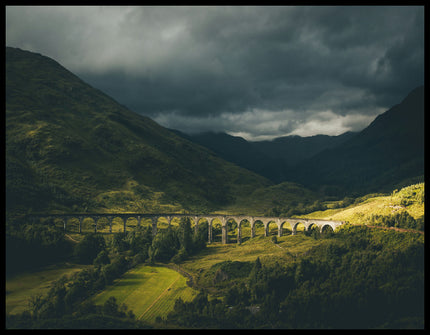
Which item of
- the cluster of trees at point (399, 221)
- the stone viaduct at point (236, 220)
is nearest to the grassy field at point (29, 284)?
the stone viaduct at point (236, 220)

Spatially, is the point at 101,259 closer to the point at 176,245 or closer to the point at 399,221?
the point at 176,245

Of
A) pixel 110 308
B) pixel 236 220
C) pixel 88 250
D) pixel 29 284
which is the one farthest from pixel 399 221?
pixel 29 284

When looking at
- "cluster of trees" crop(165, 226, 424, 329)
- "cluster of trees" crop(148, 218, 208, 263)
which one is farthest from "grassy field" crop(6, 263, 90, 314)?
"cluster of trees" crop(165, 226, 424, 329)

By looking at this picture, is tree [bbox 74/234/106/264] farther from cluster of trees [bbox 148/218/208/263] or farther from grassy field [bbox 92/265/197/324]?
grassy field [bbox 92/265/197/324]

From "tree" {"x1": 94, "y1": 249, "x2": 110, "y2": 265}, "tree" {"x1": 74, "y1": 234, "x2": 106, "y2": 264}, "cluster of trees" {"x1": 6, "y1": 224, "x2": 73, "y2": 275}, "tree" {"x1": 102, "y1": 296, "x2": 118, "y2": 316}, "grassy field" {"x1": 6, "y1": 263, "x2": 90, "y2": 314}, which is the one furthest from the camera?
"tree" {"x1": 74, "y1": 234, "x2": 106, "y2": 264}

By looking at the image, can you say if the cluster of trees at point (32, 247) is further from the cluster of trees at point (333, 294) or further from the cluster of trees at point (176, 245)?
the cluster of trees at point (333, 294)
